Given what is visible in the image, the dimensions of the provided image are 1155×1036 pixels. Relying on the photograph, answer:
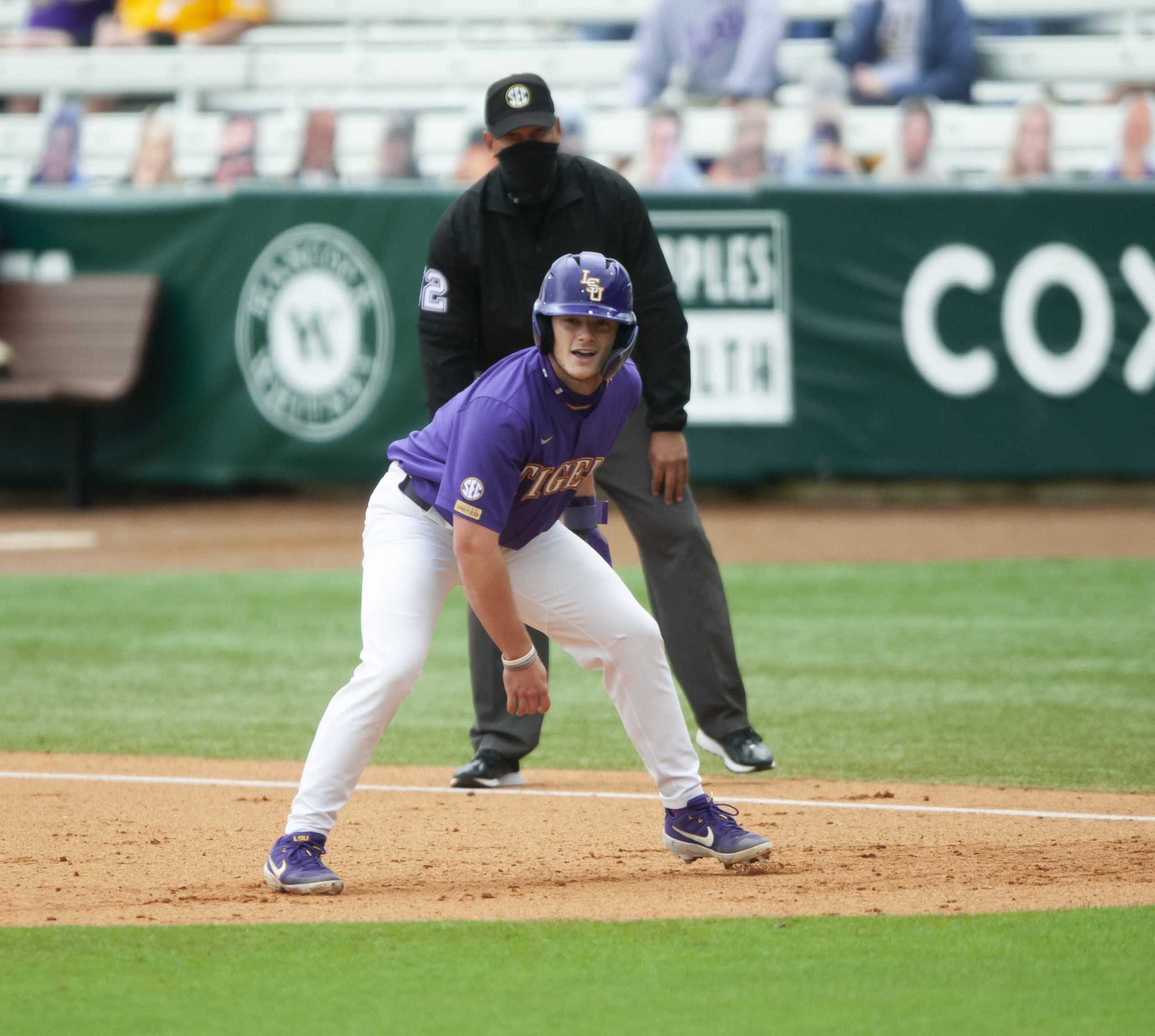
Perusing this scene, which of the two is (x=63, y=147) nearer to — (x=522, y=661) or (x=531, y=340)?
(x=531, y=340)

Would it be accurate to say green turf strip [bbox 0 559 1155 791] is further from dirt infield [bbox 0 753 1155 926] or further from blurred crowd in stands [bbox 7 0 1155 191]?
blurred crowd in stands [bbox 7 0 1155 191]

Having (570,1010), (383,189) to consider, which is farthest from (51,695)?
(383,189)

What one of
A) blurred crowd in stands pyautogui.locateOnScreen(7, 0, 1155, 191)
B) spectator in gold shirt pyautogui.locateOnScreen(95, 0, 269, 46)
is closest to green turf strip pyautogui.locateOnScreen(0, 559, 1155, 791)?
blurred crowd in stands pyautogui.locateOnScreen(7, 0, 1155, 191)

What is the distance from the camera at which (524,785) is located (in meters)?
6.16

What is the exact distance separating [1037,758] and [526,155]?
8.86 feet

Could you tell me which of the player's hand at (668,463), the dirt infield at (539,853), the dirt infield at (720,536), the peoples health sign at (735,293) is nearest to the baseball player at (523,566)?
the dirt infield at (539,853)

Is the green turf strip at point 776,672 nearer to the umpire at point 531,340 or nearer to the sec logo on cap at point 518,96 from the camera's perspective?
the umpire at point 531,340

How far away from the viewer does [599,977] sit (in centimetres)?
380

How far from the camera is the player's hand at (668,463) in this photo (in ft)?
19.6

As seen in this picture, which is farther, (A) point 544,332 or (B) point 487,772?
(B) point 487,772

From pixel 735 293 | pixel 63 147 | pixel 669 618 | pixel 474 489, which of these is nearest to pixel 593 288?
pixel 474 489

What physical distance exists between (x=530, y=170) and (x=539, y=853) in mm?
2084

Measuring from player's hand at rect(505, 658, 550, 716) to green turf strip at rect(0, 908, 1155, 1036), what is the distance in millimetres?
551

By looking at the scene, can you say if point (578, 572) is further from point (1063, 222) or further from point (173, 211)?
point (173, 211)
